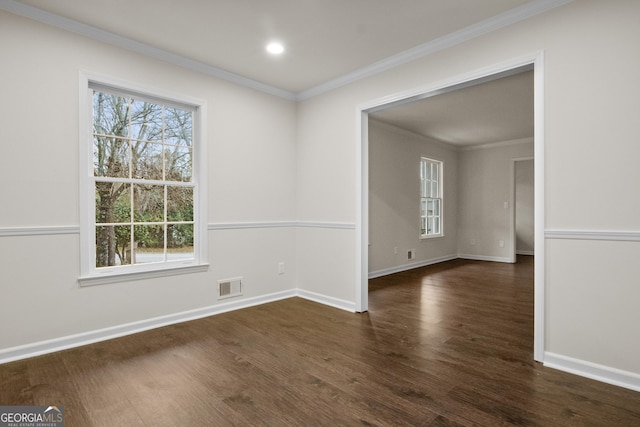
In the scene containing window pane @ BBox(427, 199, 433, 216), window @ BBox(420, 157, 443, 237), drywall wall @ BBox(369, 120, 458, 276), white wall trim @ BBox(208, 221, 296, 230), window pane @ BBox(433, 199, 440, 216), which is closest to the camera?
white wall trim @ BBox(208, 221, 296, 230)

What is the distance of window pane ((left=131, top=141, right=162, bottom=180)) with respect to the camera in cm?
315

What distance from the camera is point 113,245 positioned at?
3031 mm

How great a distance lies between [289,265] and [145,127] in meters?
2.26

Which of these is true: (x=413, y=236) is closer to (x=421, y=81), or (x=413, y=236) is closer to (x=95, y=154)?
(x=421, y=81)

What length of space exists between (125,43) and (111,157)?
1012 millimetres

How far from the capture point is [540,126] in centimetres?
245

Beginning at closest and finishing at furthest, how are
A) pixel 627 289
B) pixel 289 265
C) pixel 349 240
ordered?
1. pixel 627 289
2. pixel 349 240
3. pixel 289 265

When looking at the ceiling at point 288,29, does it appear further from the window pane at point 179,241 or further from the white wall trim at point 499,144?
the white wall trim at point 499,144

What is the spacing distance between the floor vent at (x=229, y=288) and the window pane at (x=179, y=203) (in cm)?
79

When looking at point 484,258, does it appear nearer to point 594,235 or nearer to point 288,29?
point 594,235

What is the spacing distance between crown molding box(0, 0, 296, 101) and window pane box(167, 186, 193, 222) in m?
1.24

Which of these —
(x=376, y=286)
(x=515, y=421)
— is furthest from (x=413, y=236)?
(x=515, y=421)

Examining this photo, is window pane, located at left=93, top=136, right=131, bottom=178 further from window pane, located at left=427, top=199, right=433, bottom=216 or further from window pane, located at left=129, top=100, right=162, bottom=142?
window pane, located at left=427, top=199, right=433, bottom=216

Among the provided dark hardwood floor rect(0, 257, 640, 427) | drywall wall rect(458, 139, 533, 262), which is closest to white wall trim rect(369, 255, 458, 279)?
drywall wall rect(458, 139, 533, 262)
